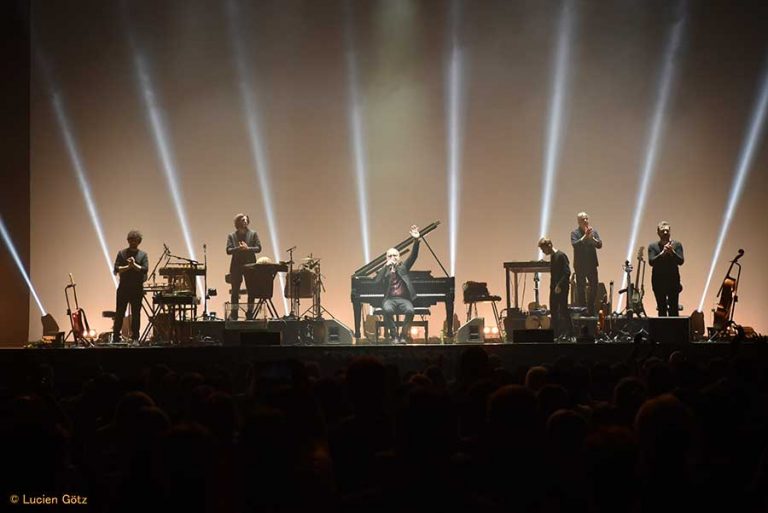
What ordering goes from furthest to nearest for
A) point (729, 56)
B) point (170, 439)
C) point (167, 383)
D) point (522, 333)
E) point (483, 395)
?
point (729, 56) < point (522, 333) < point (167, 383) < point (483, 395) < point (170, 439)

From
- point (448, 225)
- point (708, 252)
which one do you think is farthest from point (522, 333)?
point (708, 252)

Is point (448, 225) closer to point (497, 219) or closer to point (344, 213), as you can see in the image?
point (497, 219)

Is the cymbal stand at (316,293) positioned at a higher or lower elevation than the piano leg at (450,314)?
higher

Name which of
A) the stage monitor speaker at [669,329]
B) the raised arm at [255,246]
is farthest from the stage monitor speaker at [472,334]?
the raised arm at [255,246]

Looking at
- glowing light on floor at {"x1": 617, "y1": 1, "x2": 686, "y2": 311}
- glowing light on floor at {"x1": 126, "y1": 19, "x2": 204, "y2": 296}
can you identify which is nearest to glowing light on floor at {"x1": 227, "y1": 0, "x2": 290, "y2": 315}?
glowing light on floor at {"x1": 126, "y1": 19, "x2": 204, "y2": 296}

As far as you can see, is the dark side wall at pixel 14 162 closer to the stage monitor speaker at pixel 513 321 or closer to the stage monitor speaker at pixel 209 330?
the stage monitor speaker at pixel 209 330

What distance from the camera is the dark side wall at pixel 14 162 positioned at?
12.8m

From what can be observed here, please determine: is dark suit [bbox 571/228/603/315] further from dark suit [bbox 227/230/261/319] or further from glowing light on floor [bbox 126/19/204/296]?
glowing light on floor [bbox 126/19/204/296]

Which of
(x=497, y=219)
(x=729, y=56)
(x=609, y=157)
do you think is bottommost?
(x=497, y=219)

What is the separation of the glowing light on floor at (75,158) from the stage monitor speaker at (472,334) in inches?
223

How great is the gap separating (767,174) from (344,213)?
261 inches

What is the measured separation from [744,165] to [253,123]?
304 inches

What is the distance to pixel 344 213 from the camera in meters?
13.9

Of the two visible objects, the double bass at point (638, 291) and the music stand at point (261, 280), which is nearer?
the music stand at point (261, 280)
